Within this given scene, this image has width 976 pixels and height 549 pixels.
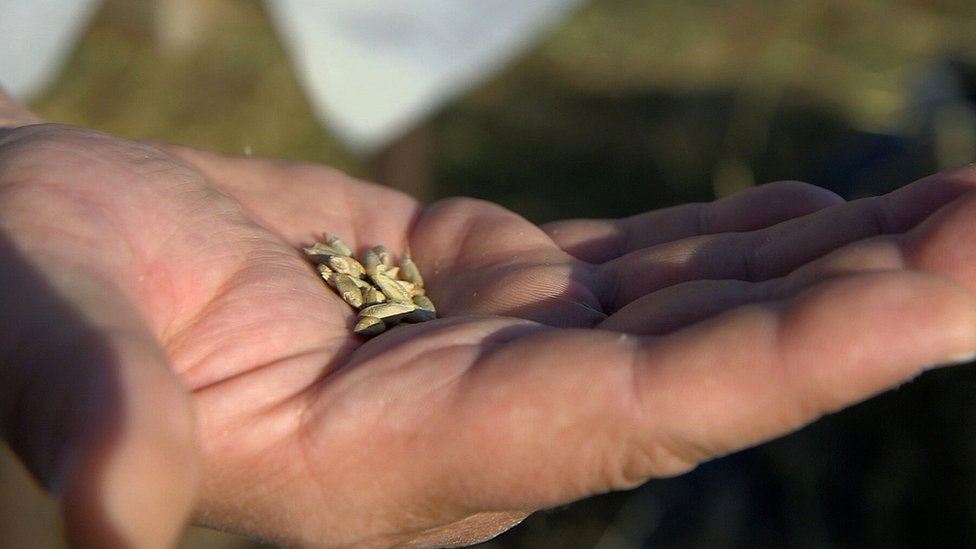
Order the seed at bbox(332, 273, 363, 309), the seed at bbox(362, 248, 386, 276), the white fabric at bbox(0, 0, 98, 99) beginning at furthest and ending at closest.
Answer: the white fabric at bbox(0, 0, 98, 99)
the seed at bbox(362, 248, 386, 276)
the seed at bbox(332, 273, 363, 309)

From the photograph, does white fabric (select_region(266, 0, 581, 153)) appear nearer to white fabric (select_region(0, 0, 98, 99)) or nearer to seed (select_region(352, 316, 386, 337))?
white fabric (select_region(0, 0, 98, 99))

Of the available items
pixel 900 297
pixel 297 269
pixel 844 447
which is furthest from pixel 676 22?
pixel 900 297

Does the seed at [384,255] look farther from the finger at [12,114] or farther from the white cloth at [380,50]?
the white cloth at [380,50]

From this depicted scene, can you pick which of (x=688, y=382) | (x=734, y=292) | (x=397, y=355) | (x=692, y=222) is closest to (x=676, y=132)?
(x=692, y=222)

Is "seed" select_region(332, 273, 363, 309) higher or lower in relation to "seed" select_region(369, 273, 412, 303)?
higher

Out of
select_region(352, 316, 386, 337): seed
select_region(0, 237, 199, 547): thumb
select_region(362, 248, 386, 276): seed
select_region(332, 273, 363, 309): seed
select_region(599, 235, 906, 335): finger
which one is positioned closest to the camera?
select_region(0, 237, 199, 547): thumb

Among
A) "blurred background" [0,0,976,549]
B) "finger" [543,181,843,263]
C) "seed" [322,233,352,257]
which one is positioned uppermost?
"finger" [543,181,843,263]

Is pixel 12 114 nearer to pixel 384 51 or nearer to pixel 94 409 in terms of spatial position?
pixel 94 409

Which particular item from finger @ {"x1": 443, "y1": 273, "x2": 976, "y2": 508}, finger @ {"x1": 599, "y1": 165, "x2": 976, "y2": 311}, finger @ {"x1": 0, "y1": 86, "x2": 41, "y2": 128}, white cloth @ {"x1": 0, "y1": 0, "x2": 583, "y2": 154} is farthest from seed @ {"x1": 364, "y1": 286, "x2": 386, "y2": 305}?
white cloth @ {"x1": 0, "y1": 0, "x2": 583, "y2": 154}
